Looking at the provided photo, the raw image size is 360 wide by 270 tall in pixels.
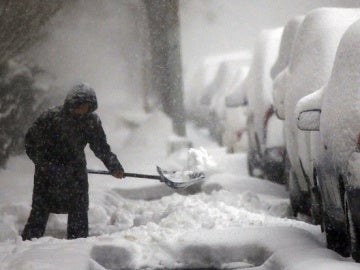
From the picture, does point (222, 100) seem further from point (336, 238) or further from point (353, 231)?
point (353, 231)

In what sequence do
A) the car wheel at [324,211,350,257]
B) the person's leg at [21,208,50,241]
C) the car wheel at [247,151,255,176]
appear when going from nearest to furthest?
1. the car wheel at [324,211,350,257]
2. the person's leg at [21,208,50,241]
3. the car wheel at [247,151,255,176]

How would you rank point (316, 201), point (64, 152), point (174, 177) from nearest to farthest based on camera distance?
point (316, 201) → point (64, 152) → point (174, 177)

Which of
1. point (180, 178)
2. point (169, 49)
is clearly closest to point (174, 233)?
point (180, 178)

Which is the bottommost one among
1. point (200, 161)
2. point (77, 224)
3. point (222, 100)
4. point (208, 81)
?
point (77, 224)

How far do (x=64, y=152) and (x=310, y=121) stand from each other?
2.20 metres

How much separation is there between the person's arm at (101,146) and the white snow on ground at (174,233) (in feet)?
1.76

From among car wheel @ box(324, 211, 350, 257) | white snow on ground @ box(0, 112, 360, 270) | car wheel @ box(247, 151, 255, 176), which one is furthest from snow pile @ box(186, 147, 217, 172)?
car wheel @ box(324, 211, 350, 257)

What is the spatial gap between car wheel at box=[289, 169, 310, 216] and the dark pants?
194 cm

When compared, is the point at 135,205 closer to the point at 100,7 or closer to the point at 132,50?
the point at 100,7

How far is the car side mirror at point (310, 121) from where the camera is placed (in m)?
4.61

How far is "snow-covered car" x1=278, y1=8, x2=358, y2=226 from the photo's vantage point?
559 centimetres

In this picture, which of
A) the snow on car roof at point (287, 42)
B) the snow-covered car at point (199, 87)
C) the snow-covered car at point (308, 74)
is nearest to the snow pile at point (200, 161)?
the snow on car roof at point (287, 42)

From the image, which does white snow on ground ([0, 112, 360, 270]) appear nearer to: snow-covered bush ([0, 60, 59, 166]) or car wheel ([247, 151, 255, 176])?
car wheel ([247, 151, 255, 176])

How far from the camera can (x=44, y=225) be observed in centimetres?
598
